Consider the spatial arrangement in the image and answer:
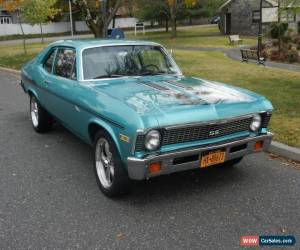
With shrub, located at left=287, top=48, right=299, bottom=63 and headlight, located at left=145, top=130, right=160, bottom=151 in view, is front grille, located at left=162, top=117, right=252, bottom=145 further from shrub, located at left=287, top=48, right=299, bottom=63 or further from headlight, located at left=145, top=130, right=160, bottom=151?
shrub, located at left=287, top=48, right=299, bottom=63

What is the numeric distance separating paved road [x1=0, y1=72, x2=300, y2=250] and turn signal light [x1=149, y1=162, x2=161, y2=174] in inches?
18.6

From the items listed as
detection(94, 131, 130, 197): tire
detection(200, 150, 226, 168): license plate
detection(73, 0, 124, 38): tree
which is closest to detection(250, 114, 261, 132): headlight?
detection(200, 150, 226, 168): license plate

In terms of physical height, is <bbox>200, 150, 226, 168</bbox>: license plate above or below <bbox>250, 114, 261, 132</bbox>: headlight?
below

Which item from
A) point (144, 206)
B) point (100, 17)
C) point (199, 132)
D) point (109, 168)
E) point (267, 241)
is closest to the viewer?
point (267, 241)

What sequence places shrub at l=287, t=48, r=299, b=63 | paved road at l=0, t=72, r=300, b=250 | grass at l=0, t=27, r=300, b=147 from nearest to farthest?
paved road at l=0, t=72, r=300, b=250, grass at l=0, t=27, r=300, b=147, shrub at l=287, t=48, r=299, b=63

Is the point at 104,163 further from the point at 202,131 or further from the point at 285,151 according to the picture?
the point at 285,151

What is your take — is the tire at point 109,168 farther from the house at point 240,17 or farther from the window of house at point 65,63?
the house at point 240,17

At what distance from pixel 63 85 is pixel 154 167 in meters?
2.18

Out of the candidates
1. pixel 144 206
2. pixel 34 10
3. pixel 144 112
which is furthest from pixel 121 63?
pixel 34 10

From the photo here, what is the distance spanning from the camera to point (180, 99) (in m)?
4.41

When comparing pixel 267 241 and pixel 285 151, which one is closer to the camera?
pixel 267 241

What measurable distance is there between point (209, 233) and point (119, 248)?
2.74ft

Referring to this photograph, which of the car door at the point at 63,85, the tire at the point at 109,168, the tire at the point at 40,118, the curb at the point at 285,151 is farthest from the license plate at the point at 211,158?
the tire at the point at 40,118

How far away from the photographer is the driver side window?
5.56 metres
